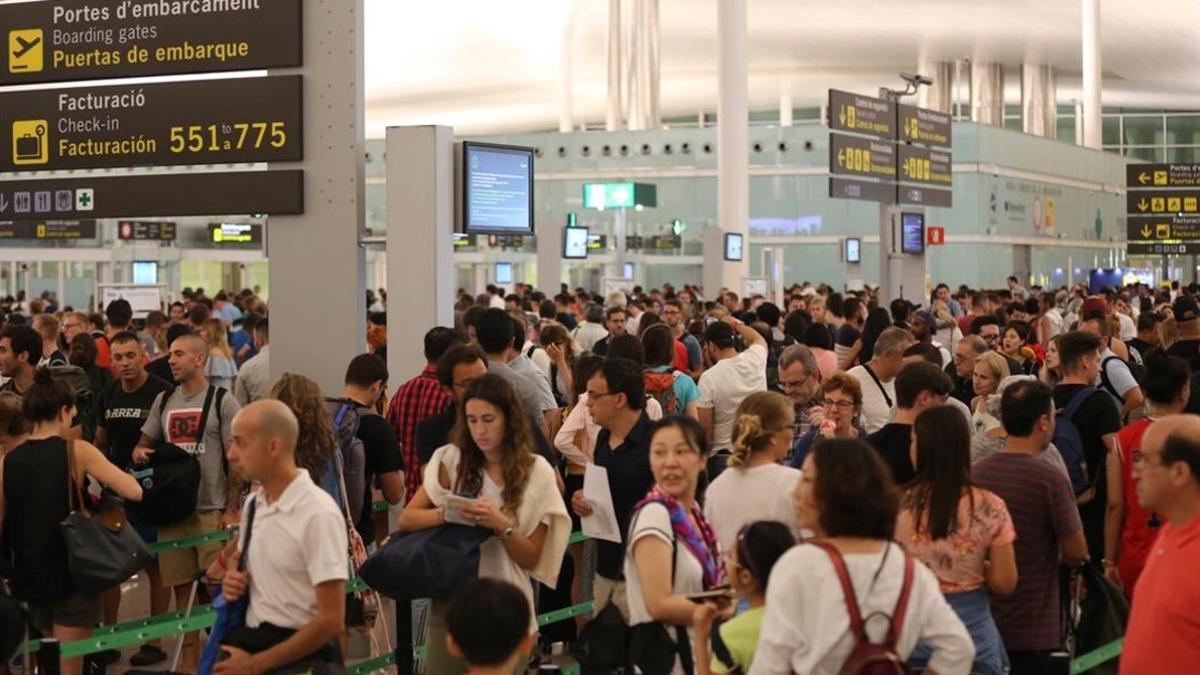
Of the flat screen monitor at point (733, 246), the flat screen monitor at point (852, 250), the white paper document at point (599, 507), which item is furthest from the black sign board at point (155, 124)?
the flat screen monitor at point (852, 250)

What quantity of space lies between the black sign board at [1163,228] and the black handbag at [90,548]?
2990 centimetres

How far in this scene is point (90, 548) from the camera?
7.13 metres

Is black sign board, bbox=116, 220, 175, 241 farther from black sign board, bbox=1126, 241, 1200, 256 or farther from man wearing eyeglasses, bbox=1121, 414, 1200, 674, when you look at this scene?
man wearing eyeglasses, bbox=1121, 414, 1200, 674

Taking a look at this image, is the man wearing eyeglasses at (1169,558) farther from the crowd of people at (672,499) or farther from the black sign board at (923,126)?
the black sign board at (923,126)

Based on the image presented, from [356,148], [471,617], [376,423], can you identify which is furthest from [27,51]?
[471,617]

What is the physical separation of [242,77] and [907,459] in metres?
5.00

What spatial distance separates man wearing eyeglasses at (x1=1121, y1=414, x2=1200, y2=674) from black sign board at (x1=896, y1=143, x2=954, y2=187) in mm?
19855

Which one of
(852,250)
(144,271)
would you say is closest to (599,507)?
(852,250)

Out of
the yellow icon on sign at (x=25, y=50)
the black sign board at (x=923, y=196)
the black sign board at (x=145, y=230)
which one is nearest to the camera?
the yellow icon on sign at (x=25, y=50)

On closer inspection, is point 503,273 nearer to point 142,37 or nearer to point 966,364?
point 966,364

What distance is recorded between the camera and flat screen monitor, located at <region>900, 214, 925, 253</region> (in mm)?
24812

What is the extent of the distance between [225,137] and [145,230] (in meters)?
24.5

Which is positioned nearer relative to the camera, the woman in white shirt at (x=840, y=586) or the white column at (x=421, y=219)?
the woman in white shirt at (x=840, y=586)

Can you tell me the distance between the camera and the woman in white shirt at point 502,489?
5750 millimetres
